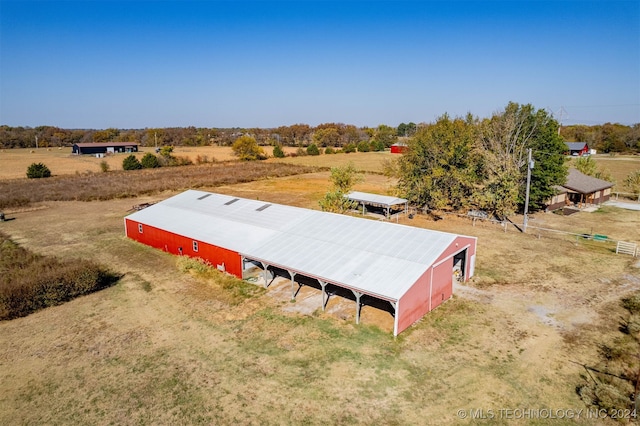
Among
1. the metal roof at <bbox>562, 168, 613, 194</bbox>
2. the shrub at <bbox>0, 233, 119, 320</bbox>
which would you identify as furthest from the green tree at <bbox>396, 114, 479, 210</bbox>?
the shrub at <bbox>0, 233, 119, 320</bbox>

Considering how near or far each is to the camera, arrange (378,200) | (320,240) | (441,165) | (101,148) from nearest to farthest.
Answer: (320,240) < (441,165) < (378,200) < (101,148)

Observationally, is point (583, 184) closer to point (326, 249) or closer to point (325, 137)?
point (326, 249)

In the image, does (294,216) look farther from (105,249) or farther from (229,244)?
(105,249)

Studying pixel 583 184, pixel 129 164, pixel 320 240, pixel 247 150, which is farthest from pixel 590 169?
pixel 129 164

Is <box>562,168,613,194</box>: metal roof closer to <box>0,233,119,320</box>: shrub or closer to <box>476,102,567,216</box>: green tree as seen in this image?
<box>476,102,567,216</box>: green tree

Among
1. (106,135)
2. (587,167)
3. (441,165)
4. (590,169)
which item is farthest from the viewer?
(106,135)

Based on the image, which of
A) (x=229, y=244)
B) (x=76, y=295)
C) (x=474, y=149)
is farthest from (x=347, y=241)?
(x=474, y=149)
